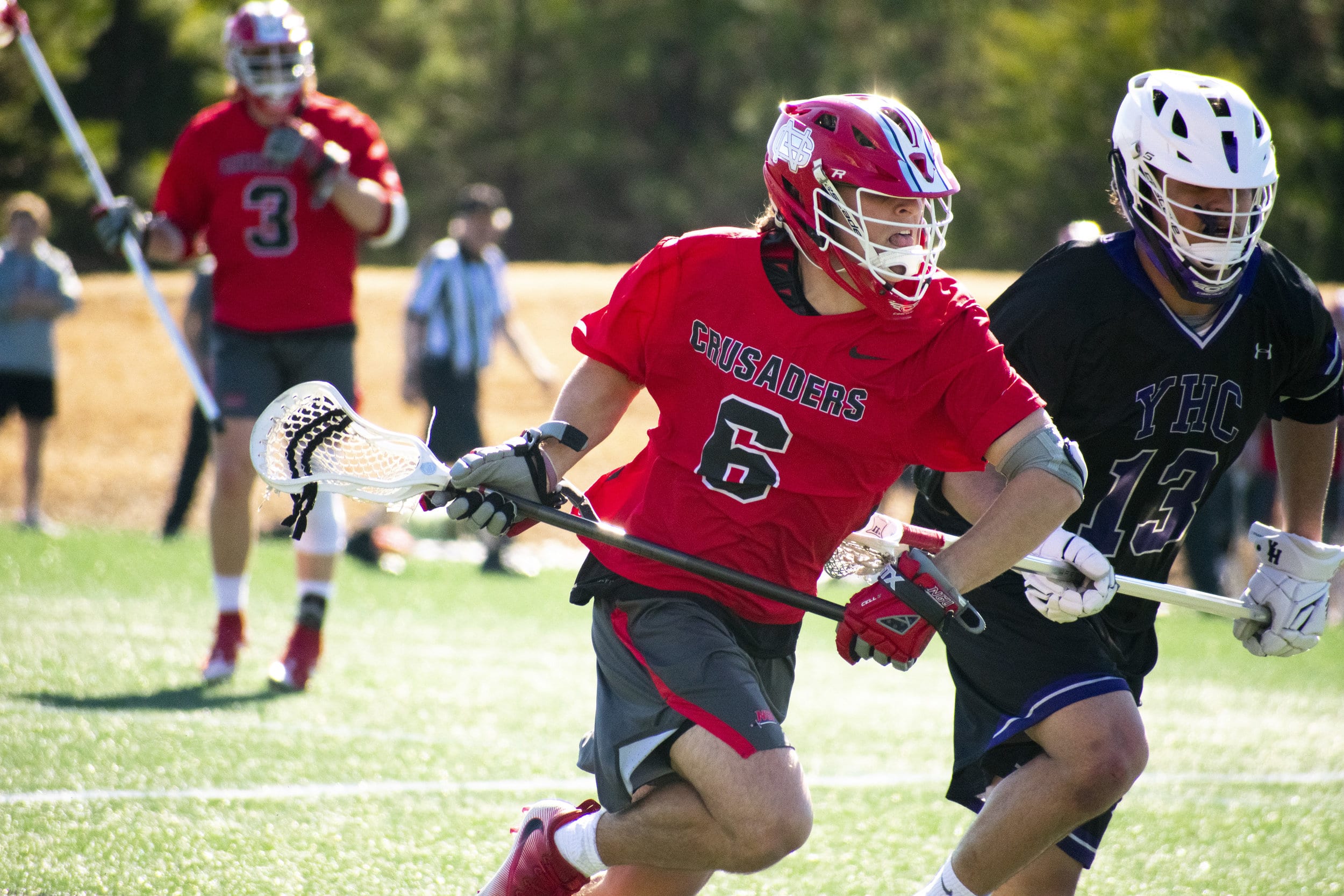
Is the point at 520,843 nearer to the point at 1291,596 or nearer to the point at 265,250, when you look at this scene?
the point at 1291,596

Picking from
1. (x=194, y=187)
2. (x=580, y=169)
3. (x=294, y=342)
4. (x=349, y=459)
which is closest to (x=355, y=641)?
(x=294, y=342)

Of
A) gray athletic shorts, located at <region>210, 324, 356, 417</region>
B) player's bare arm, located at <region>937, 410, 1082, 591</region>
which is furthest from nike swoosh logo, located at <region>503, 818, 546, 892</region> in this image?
gray athletic shorts, located at <region>210, 324, 356, 417</region>

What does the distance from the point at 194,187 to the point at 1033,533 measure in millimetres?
4004

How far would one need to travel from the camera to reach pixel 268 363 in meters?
5.54

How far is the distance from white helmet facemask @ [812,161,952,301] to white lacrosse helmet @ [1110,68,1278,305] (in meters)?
0.65

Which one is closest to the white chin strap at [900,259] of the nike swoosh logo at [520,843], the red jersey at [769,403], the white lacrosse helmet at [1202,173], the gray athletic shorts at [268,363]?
the red jersey at [769,403]

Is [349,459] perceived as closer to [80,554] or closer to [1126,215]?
[1126,215]

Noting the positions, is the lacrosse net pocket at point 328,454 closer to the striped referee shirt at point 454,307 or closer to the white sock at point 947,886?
the white sock at point 947,886

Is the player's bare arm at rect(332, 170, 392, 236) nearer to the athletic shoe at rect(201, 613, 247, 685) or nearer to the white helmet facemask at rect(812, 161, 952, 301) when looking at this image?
the athletic shoe at rect(201, 613, 247, 685)

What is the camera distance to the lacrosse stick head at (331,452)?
3057mm

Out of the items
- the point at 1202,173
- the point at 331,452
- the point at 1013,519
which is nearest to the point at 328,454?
the point at 331,452

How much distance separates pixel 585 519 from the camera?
3.04 m

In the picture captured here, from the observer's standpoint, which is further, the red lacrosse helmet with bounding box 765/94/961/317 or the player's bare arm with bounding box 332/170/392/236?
the player's bare arm with bounding box 332/170/392/236

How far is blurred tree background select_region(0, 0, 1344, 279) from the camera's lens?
27.2 m
